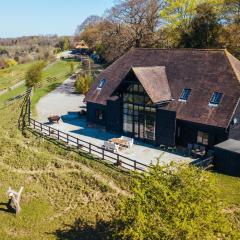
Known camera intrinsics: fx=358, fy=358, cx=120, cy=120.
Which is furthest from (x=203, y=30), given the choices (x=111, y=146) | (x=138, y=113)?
(x=111, y=146)

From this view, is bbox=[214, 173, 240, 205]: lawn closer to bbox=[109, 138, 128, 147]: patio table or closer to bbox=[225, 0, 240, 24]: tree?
bbox=[109, 138, 128, 147]: patio table

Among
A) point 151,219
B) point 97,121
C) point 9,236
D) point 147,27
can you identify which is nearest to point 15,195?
point 9,236

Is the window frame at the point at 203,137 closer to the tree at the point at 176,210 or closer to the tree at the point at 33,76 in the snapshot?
the tree at the point at 176,210

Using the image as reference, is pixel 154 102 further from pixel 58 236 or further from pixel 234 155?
pixel 58 236

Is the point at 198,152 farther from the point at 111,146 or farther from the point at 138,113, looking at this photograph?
the point at 111,146

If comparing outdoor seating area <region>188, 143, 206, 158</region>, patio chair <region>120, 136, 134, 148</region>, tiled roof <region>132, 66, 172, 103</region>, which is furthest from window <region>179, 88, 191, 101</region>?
patio chair <region>120, 136, 134, 148</region>

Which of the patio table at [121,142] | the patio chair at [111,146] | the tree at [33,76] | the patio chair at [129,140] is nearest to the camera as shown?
the patio chair at [111,146]

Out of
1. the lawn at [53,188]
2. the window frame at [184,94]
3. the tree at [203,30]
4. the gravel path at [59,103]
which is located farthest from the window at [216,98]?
the tree at [203,30]
